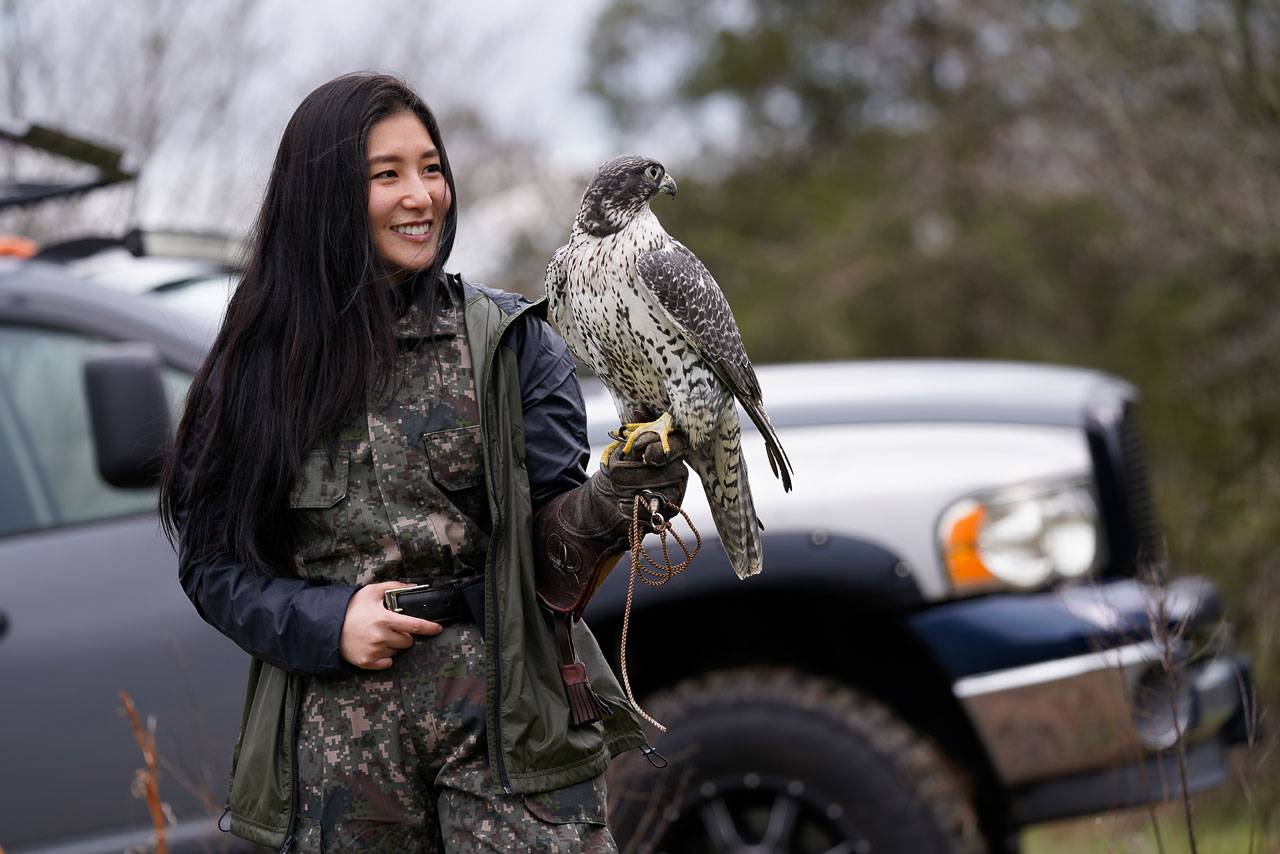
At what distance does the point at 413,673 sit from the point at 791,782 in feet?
4.77

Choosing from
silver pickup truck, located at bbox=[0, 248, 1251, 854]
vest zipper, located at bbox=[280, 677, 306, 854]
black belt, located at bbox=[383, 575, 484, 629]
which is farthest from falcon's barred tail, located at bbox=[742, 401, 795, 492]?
silver pickup truck, located at bbox=[0, 248, 1251, 854]

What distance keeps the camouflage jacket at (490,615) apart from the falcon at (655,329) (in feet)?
0.33

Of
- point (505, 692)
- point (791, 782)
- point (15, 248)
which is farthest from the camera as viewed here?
point (15, 248)

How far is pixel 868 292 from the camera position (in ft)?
31.6

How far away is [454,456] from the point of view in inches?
82.3

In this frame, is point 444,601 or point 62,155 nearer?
point 444,601

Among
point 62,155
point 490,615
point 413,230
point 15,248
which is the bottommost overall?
point 490,615

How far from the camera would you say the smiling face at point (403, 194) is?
2076mm

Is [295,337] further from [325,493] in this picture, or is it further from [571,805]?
[571,805]

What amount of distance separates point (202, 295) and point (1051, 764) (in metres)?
2.62

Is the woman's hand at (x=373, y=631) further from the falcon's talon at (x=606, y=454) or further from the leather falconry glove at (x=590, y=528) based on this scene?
the falcon's talon at (x=606, y=454)

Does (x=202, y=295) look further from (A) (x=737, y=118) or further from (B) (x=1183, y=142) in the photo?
(A) (x=737, y=118)

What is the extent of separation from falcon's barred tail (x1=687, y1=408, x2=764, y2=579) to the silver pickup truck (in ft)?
3.45

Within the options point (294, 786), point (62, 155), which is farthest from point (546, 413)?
point (62, 155)
